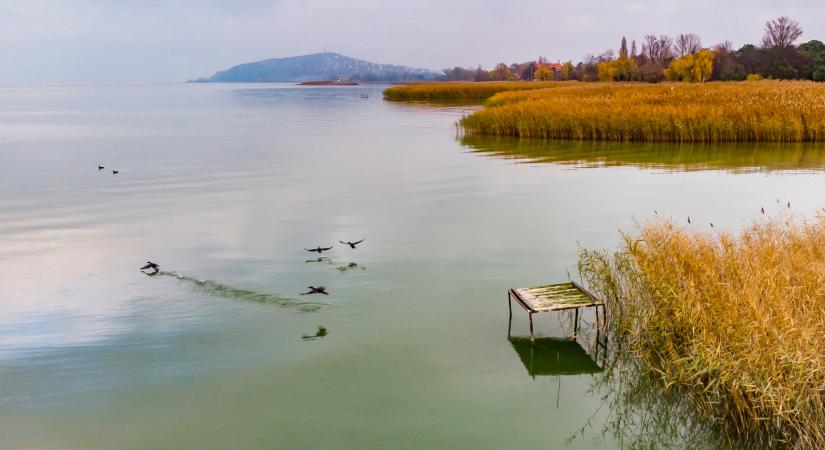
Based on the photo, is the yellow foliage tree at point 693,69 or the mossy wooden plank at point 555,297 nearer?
the mossy wooden plank at point 555,297

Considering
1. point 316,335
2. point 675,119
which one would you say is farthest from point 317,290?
point 675,119

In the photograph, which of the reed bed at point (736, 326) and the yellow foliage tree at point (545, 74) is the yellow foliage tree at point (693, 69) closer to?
the yellow foliage tree at point (545, 74)

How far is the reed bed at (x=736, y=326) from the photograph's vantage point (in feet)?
22.5

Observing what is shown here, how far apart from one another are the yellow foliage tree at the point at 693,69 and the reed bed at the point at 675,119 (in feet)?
197

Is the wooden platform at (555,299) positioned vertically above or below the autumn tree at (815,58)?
below

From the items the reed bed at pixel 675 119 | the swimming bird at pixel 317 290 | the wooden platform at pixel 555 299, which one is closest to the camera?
the wooden platform at pixel 555 299

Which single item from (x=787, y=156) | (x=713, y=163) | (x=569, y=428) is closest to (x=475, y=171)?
(x=713, y=163)

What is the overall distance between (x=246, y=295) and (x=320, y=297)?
1413mm

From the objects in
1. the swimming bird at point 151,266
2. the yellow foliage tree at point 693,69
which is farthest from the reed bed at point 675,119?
the yellow foliage tree at point 693,69

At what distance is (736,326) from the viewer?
7.66 m

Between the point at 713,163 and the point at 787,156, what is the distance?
4.03 meters

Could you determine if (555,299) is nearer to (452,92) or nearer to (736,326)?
(736,326)

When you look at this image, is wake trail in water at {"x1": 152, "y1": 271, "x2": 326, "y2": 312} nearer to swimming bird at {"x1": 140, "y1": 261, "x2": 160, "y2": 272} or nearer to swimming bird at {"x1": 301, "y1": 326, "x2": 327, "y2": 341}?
swimming bird at {"x1": 140, "y1": 261, "x2": 160, "y2": 272}

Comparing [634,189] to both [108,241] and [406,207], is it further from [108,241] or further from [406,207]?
[108,241]
